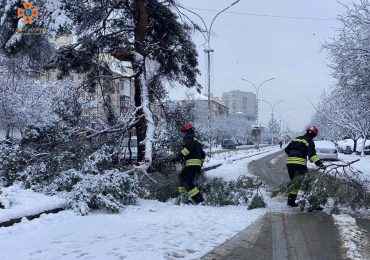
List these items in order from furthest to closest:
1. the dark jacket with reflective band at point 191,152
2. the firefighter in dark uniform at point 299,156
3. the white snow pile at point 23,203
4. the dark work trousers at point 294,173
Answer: the dark jacket with reflective band at point 191,152, the firefighter in dark uniform at point 299,156, the dark work trousers at point 294,173, the white snow pile at point 23,203

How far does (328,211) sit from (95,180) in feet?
15.5

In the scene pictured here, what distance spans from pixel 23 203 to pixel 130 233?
7.88ft

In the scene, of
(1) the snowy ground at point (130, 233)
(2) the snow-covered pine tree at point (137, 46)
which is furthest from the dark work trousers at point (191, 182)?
(2) the snow-covered pine tree at point (137, 46)

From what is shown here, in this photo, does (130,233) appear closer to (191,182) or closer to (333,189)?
(191,182)

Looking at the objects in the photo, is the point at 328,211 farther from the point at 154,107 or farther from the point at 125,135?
the point at 154,107

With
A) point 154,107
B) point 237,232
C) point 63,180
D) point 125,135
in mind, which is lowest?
point 237,232

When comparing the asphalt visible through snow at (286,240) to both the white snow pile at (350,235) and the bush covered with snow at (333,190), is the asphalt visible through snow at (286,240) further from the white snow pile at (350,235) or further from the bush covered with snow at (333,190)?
the bush covered with snow at (333,190)

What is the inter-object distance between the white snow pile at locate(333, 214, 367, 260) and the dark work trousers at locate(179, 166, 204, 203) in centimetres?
280

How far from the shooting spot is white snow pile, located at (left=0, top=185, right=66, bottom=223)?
7455 mm

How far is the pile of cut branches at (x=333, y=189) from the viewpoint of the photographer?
29.2 feet

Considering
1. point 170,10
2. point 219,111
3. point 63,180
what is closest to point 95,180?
point 63,180

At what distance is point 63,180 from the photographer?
9523 mm

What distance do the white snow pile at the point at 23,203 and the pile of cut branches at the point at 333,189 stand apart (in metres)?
4.79

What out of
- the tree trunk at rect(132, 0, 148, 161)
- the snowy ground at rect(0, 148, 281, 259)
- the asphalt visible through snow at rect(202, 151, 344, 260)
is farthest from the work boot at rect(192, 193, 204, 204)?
the tree trunk at rect(132, 0, 148, 161)
